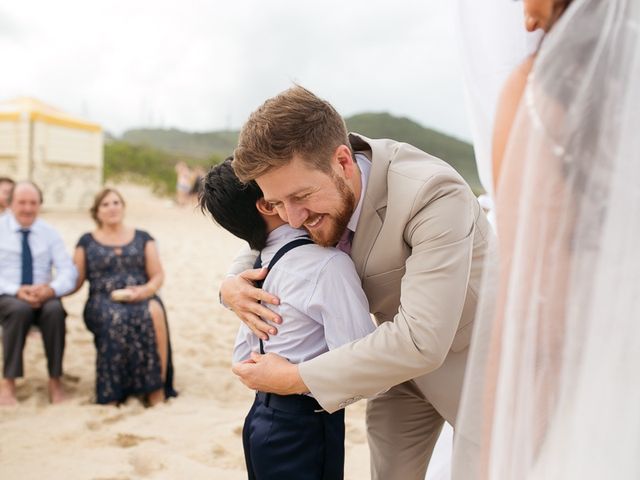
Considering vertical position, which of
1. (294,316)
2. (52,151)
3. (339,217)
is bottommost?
(294,316)

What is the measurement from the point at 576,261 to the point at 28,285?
448cm

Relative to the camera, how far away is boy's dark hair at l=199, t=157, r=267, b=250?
1.95m

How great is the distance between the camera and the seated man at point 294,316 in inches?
71.4

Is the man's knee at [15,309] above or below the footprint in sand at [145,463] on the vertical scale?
above

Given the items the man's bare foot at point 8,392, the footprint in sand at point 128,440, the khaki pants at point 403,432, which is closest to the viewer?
the khaki pants at point 403,432

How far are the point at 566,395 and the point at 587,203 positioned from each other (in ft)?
1.16

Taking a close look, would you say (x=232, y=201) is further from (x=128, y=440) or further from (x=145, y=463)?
(x=128, y=440)

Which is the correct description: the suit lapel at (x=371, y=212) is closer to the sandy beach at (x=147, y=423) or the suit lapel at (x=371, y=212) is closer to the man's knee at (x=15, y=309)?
the sandy beach at (x=147, y=423)

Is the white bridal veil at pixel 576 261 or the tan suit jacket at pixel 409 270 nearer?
the white bridal veil at pixel 576 261

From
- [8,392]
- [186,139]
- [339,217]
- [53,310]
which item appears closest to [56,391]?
[8,392]

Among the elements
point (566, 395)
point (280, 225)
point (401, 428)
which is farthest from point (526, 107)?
point (401, 428)

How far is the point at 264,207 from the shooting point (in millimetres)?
1963

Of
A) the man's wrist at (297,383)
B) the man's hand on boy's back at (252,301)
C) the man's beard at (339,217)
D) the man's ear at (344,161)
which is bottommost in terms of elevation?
the man's wrist at (297,383)

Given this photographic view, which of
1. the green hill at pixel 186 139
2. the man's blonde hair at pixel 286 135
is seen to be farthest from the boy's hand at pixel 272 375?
the green hill at pixel 186 139
